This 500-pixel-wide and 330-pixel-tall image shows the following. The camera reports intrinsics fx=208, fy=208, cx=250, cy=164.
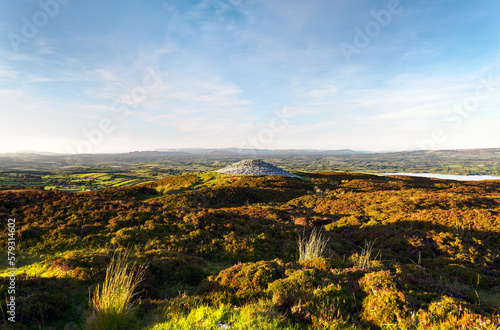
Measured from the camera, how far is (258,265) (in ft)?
24.8

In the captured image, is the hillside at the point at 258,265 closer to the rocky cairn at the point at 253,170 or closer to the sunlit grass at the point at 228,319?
the sunlit grass at the point at 228,319

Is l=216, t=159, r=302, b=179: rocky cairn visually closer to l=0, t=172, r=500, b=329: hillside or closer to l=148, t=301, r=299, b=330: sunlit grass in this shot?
l=0, t=172, r=500, b=329: hillside

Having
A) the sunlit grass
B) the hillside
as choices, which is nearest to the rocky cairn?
the hillside

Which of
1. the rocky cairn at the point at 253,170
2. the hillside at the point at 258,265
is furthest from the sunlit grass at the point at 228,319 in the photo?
the rocky cairn at the point at 253,170

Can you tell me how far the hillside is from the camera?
4.85 m

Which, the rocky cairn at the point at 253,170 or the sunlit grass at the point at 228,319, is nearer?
the sunlit grass at the point at 228,319

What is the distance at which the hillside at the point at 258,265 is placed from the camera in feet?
15.9

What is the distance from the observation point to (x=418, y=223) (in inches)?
567

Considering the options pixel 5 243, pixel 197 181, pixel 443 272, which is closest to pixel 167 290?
pixel 5 243

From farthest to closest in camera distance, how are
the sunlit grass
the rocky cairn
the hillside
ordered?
1. the rocky cairn
2. the hillside
3. the sunlit grass

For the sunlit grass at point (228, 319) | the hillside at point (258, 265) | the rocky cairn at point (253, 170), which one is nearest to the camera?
the sunlit grass at point (228, 319)

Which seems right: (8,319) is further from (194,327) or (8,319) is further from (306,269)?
(306,269)

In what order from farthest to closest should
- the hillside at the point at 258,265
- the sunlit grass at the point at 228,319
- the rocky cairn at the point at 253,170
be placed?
the rocky cairn at the point at 253,170, the hillside at the point at 258,265, the sunlit grass at the point at 228,319

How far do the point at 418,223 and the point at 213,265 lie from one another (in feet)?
46.6
